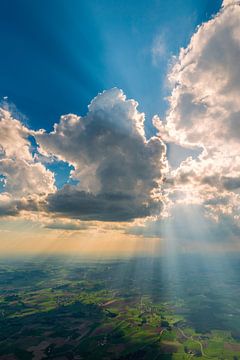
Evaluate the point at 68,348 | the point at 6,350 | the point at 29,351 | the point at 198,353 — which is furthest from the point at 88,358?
the point at 198,353

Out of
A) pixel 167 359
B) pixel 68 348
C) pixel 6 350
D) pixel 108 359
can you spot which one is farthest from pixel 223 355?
pixel 6 350

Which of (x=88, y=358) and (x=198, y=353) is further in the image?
(x=198, y=353)

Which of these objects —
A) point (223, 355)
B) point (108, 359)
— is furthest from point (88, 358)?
point (223, 355)

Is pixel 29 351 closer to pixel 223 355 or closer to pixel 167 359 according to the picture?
pixel 167 359

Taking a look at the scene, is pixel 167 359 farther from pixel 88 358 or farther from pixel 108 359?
pixel 88 358

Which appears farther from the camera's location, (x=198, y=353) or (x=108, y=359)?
(x=198, y=353)

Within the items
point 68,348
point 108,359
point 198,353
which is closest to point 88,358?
point 108,359

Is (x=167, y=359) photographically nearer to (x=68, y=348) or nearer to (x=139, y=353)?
(x=139, y=353)
